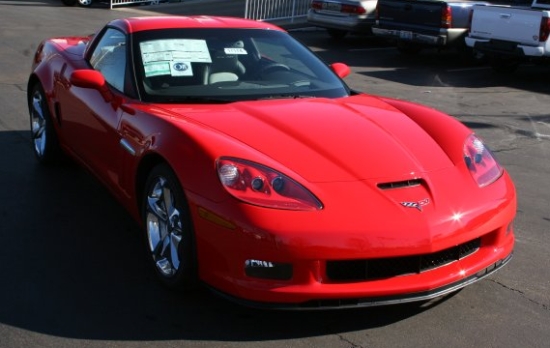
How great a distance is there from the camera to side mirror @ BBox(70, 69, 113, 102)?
503 centimetres

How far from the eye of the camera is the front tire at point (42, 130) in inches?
249

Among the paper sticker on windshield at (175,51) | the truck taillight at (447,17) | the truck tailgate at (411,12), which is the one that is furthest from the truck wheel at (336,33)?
the paper sticker on windshield at (175,51)

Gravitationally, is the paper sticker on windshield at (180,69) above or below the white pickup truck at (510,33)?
above

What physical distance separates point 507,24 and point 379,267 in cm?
999

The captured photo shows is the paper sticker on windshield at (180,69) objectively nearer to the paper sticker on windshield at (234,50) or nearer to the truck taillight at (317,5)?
the paper sticker on windshield at (234,50)

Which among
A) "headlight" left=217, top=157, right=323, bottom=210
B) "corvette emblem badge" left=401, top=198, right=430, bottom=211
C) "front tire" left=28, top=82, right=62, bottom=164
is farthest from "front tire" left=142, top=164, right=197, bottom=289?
"front tire" left=28, top=82, right=62, bottom=164

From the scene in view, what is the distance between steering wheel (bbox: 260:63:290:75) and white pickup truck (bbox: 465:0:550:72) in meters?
8.11

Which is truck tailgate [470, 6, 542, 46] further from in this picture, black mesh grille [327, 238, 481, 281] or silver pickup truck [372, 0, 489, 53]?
black mesh grille [327, 238, 481, 281]

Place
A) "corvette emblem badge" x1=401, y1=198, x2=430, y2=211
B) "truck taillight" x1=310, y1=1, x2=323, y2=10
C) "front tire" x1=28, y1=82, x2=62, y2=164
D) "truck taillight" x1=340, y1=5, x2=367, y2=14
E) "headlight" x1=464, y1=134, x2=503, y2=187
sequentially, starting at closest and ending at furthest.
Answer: "corvette emblem badge" x1=401, y1=198, x2=430, y2=211 < "headlight" x1=464, y1=134, x2=503, y2=187 < "front tire" x1=28, y1=82, x2=62, y2=164 < "truck taillight" x1=340, y1=5, x2=367, y2=14 < "truck taillight" x1=310, y1=1, x2=323, y2=10

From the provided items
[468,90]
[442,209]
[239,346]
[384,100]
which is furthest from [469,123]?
[239,346]

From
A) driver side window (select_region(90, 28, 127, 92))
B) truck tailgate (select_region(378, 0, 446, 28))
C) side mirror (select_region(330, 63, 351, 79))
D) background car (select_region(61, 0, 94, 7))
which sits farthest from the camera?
background car (select_region(61, 0, 94, 7))

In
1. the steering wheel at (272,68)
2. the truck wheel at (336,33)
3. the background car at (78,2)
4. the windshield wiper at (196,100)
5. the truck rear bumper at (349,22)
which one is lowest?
the background car at (78,2)

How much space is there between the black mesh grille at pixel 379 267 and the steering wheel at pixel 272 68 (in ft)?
6.52

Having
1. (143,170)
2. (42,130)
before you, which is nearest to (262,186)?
(143,170)
